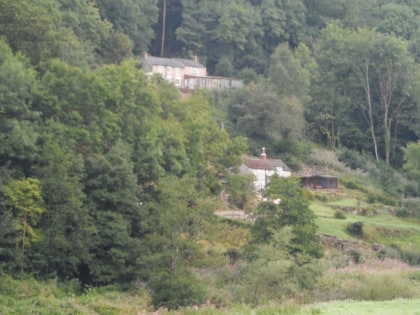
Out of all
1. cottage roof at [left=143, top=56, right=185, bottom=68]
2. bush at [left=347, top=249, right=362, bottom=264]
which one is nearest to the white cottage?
bush at [left=347, top=249, right=362, bottom=264]

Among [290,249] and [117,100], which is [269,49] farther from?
[290,249]

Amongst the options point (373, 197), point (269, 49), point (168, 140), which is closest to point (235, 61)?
point (269, 49)

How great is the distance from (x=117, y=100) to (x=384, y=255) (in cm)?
1958

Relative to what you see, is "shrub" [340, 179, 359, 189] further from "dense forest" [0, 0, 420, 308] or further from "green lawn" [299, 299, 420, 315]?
"green lawn" [299, 299, 420, 315]

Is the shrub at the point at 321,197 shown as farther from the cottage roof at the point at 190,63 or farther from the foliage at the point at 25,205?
the cottage roof at the point at 190,63

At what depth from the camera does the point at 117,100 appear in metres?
49.9

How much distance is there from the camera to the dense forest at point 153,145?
135 feet

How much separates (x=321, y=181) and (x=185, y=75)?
2496cm

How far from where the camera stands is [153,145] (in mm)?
49969

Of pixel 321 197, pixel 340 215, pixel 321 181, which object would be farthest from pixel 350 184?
pixel 340 215

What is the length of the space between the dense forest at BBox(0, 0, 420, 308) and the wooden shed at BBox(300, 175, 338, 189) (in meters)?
2.21

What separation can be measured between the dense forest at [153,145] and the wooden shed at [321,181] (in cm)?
221

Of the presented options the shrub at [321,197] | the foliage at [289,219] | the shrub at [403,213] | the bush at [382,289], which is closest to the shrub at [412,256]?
the shrub at [403,213]

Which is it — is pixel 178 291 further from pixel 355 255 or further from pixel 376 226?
pixel 376 226
